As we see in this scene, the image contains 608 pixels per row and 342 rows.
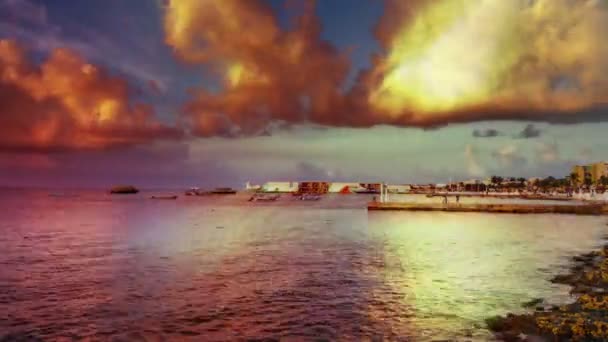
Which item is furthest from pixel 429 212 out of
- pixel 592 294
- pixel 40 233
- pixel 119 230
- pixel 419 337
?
pixel 419 337

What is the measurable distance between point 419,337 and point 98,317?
43.6 feet

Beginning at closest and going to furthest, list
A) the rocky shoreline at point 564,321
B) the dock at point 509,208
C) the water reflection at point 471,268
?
the rocky shoreline at point 564,321 < the water reflection at point 471,268 < the dock at point 509,208

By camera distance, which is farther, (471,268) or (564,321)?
(471,268)

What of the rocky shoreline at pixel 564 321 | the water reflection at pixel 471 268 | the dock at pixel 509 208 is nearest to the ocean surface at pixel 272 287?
the water reflection at pixel 471 268

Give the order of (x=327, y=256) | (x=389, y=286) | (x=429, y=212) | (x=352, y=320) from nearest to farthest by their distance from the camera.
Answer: (x=352, y=320), (x=389, y=286), (x=327, y=256), (x=429, y=212)

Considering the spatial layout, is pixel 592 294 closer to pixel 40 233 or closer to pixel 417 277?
pixel 417 277

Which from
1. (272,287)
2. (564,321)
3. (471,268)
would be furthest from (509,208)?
(564,321)

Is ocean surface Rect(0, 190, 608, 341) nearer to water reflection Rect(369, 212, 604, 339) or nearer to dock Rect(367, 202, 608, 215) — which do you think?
water reflection Rect(369, 212, 604, 339)

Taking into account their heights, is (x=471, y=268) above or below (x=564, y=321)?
below

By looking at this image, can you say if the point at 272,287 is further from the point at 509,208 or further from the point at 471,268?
the point at 509,208

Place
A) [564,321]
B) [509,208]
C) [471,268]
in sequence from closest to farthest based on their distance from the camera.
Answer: [564,321], [471,268], [509,208]

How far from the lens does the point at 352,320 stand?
1991 cm

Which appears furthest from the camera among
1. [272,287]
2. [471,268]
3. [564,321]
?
[471,268]

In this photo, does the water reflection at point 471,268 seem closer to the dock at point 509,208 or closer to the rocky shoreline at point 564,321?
the rocky shoreline at point 564,321
